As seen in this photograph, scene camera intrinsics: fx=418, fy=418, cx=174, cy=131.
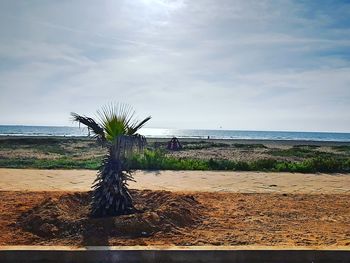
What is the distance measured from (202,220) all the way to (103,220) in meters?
1.63

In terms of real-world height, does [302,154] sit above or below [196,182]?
above

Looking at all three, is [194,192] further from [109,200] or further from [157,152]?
[157,152]

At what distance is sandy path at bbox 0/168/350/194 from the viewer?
1012 cm

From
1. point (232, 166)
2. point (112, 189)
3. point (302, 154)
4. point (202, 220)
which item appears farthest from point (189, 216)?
point (302, 154)

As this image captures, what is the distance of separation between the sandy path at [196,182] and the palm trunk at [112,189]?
291 centimetres

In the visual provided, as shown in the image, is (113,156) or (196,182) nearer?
(113,156)

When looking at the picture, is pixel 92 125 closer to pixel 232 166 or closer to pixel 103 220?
pixel 103 220

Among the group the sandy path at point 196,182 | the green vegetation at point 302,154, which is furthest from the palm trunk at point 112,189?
the green vegetation at point 302,154

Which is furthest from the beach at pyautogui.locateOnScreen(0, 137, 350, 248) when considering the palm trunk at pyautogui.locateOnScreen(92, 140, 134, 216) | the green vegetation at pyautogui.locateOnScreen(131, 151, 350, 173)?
the green vegetation at pyautogui.locateOnScreen(131, 151, 350, 173)

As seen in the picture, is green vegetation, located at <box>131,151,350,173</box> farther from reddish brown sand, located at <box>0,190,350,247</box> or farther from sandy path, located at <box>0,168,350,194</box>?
reddish brown sand, located at <box>0,190,350,247</box>

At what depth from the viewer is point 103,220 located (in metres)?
6.36

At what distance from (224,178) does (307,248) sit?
23.4 ft

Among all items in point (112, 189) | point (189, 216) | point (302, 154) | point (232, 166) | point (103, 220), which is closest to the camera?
point (103, 220)

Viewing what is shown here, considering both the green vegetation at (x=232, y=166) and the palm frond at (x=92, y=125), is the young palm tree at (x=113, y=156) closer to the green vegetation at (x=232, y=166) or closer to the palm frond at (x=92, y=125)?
the palm frond at (x=92, y=125)
